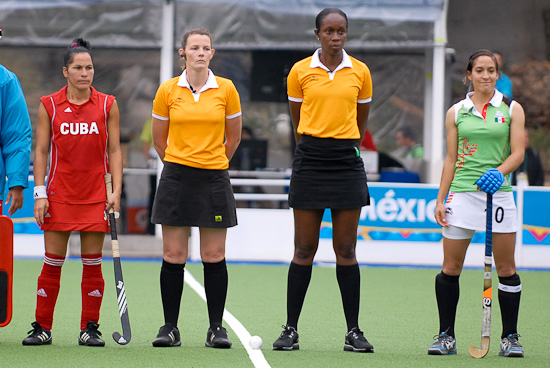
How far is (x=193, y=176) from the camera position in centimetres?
592

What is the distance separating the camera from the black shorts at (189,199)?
5.92 metres

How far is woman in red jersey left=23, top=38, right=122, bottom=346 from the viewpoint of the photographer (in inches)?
231

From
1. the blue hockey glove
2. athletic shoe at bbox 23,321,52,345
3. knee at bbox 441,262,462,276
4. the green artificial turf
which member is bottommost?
the green artificial turf

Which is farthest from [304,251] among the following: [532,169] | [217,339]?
[532,169]

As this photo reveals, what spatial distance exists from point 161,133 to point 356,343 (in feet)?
5.68

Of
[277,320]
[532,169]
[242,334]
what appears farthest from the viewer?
[532,169]

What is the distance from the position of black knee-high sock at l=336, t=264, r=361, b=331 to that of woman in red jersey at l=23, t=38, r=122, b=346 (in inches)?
56.7

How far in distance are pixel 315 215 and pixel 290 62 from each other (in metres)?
8.57

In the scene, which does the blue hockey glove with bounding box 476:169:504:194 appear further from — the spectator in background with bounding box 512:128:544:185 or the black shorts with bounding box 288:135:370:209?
the spectator in background with bounding box 512:128:544:185

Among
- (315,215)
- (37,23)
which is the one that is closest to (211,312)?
(315,215)

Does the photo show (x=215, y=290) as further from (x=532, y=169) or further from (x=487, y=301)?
(x=532, y=169)

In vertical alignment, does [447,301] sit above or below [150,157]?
below

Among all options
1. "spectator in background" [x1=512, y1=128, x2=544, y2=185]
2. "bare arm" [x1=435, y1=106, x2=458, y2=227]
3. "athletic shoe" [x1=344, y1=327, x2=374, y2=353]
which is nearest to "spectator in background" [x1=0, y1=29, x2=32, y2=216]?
"athletic shoe" [x1=344, y1=327, x2=374, y2=353]

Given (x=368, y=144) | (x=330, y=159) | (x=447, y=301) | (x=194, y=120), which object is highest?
(x=368, y=144)
